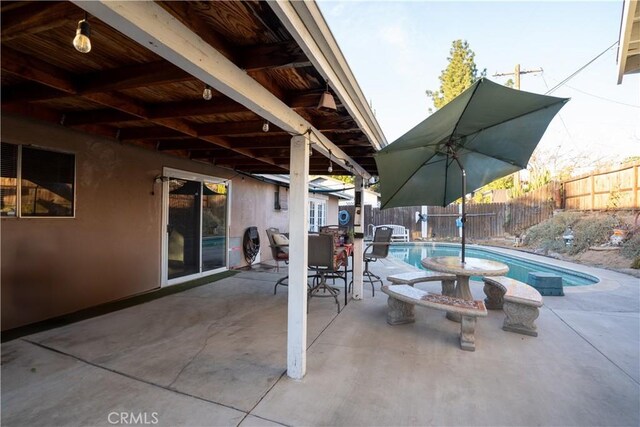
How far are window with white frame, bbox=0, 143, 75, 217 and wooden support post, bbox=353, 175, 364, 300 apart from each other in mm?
3814

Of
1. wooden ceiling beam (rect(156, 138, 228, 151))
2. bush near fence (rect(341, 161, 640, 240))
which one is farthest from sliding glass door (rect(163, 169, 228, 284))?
bush near fence (rect(341, 161, 640, 240))

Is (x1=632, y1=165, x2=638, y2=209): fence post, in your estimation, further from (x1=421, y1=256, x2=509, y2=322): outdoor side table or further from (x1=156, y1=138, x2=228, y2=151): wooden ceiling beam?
(x1=156, y1=138, x2=228, y2=151): wooden ceiling beam

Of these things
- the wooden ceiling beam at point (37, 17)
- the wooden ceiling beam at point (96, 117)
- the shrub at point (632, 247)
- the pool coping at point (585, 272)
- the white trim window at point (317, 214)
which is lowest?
the pool coping at point (585, 272)

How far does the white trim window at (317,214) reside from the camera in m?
10.2

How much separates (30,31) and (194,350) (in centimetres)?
264

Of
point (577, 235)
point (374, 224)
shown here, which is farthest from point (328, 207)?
point (577, 235)

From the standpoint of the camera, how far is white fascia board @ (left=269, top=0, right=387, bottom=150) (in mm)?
1366

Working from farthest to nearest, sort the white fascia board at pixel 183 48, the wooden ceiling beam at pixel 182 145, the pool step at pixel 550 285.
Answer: the pool step at pixel 550 285
the wooden ceiling beam at pixel 182 145
the white fascia board at pixel 183 48

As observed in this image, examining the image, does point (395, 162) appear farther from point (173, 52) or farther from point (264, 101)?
point (173, 52)

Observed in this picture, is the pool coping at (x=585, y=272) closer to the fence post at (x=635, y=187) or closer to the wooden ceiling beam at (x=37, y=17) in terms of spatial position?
the fence post at (x=635, y=187)

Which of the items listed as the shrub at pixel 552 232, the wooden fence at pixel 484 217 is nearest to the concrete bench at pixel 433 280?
the wooden fence at pixel 484 217

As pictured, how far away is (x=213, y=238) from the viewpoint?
6.21m

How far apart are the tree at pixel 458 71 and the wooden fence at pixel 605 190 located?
10.5 meters

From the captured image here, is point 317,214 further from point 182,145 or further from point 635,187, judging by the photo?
point 635,187
